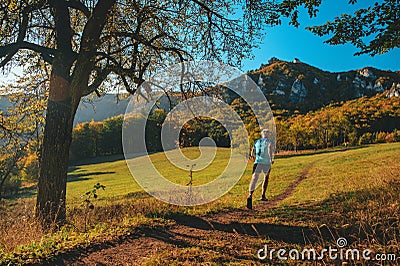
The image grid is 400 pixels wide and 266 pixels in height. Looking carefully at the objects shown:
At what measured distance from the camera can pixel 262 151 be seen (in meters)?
9.16

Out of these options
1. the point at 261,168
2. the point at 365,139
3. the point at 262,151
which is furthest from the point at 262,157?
the point at 365,139

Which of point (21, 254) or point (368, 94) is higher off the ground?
point (368, 94)

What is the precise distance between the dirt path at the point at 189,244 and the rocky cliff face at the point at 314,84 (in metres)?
96.6

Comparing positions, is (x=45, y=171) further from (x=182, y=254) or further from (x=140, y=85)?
(x=182, y=254)

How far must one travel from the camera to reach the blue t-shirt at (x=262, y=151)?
9039 mm

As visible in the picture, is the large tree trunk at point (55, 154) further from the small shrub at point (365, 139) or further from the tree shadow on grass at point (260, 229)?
the small shrub at point (365, 139)

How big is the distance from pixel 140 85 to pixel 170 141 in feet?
7.50

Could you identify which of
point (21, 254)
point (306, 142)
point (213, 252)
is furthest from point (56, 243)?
point (306, 142)

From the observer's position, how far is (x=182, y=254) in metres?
4.62

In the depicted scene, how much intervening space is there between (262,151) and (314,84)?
12152 cm

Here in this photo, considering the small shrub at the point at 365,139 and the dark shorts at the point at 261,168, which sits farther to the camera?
the small shrub at the point at 365,139

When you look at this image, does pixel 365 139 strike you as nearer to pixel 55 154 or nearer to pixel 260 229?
pixel 260 229

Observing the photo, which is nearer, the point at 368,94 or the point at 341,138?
the point at 341,138

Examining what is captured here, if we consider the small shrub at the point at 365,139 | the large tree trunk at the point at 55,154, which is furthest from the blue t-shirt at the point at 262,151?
the small shrub at the point at 365,139
